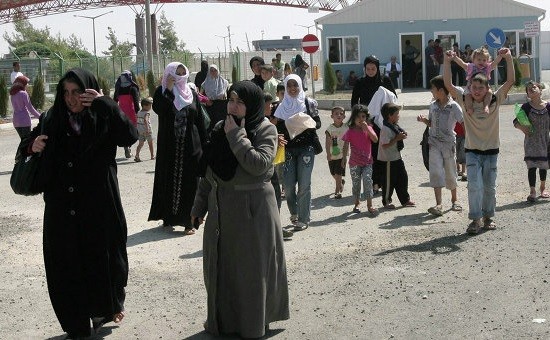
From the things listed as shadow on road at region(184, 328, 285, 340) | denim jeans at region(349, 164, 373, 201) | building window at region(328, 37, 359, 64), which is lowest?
shadow on road at region(184, 328, 285, 340)

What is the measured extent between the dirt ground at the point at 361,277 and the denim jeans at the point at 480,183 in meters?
0.28

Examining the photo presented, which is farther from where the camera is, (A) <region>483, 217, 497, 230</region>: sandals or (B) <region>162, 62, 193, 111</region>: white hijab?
(B) <region>162, 62, 193, 111</region>: white hijab

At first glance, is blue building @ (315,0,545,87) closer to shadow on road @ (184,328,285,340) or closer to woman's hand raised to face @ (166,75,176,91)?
woman's hand raised to face @ (166,75,176,91)

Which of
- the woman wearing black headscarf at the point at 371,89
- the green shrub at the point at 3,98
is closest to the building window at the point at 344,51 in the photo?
the green shrub at the point at 3,98

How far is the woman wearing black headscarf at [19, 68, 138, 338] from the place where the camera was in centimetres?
650

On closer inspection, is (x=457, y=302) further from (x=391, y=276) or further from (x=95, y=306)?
(x=95, y=306)

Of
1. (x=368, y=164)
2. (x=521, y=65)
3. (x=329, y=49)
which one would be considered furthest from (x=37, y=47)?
(x=368, y=164)

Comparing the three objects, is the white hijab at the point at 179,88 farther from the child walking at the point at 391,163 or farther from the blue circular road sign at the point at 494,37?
the blue circular road sign at the point at 494,37

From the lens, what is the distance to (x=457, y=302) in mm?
7367

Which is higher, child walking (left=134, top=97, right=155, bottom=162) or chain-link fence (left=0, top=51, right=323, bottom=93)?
chain-link fence (left=0, top=51, right=323, bottom=93)

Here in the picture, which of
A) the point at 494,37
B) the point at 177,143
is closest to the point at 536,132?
the point at 177,143

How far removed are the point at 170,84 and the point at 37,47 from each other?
6511cm

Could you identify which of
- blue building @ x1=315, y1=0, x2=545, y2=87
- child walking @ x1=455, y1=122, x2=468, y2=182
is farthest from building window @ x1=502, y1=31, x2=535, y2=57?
child walking @ x1=455, y1=122, x2=468, y2=182

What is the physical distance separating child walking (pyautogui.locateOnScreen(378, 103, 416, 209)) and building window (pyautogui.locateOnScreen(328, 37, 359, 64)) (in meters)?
28.0
